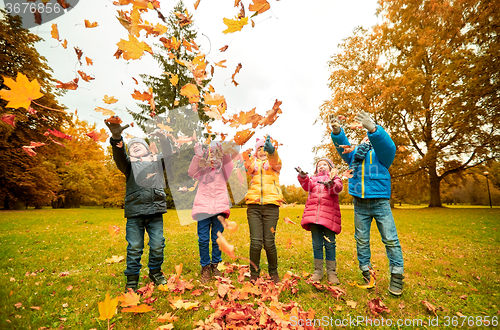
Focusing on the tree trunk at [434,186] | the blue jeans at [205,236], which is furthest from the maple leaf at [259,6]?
the tree trunk at [434,186]

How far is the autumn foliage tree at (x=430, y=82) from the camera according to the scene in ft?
24.7

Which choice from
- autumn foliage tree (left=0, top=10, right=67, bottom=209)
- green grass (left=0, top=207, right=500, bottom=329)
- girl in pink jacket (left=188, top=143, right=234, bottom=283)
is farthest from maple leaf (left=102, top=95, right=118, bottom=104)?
autumn foliage tree (left=0, top=10, right=67, bottom=209)

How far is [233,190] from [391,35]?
57.6ft

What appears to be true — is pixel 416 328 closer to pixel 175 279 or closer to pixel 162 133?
pixel 175 279

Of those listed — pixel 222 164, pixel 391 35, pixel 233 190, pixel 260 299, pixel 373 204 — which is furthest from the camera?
pixel 391 35

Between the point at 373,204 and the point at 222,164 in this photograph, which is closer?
the point at 373,204

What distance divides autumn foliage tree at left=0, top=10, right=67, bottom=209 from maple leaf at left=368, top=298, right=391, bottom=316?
582 inches

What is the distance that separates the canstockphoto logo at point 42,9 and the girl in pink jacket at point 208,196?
1.90m

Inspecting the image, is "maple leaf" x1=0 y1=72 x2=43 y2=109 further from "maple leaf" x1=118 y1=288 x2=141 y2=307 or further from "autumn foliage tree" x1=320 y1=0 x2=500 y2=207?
"autumn foliage tree" x1=320 y1=0 x2=500 y2=207

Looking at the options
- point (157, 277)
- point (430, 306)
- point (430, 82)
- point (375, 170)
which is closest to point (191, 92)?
point (157, 277)

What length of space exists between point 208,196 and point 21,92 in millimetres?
2206

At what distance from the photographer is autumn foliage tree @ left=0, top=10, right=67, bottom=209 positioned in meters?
12.0

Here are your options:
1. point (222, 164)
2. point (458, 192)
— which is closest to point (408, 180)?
point (222, 164)

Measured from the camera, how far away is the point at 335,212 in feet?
10.9
